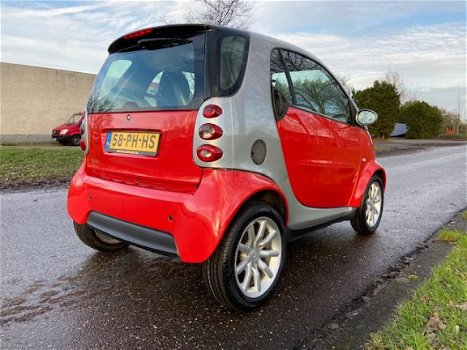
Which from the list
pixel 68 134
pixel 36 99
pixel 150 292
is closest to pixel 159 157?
pixel 150 292

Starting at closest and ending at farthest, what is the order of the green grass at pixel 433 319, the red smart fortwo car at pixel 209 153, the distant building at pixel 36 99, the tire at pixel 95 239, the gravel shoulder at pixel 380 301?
the green grass at pixel 433 319
the gravel shoulder at pixel 380 301
the red smart fortwo car at pixel 209 153
the tire at pixel 95 239
the distant building at pixel 36 99

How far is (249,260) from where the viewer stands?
110 inches

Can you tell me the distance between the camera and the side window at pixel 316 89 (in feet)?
10.9

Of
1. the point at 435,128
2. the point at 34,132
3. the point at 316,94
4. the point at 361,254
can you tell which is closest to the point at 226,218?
the point at 316,94

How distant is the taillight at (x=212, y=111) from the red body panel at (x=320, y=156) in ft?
1.95

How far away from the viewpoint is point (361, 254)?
13.1 ft

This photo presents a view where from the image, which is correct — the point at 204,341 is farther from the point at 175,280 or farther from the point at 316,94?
the point at 316,94

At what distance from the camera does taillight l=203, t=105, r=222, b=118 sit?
2529mm

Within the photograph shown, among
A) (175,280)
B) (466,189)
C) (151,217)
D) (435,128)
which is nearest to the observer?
(151,217)

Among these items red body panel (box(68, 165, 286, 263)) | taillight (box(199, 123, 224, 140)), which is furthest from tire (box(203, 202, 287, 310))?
taillight (box(199, 123, 224, 140))

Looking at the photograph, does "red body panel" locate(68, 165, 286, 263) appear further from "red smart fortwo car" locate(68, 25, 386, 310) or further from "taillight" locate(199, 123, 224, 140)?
"taillight" locate(199, 123, 224, 140)

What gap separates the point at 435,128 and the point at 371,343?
3617cm

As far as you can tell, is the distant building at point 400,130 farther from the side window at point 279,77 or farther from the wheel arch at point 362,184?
the side window at point 279,77

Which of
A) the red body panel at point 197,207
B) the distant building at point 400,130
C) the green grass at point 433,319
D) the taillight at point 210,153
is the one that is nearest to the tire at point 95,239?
the red body panel at point 197,207
